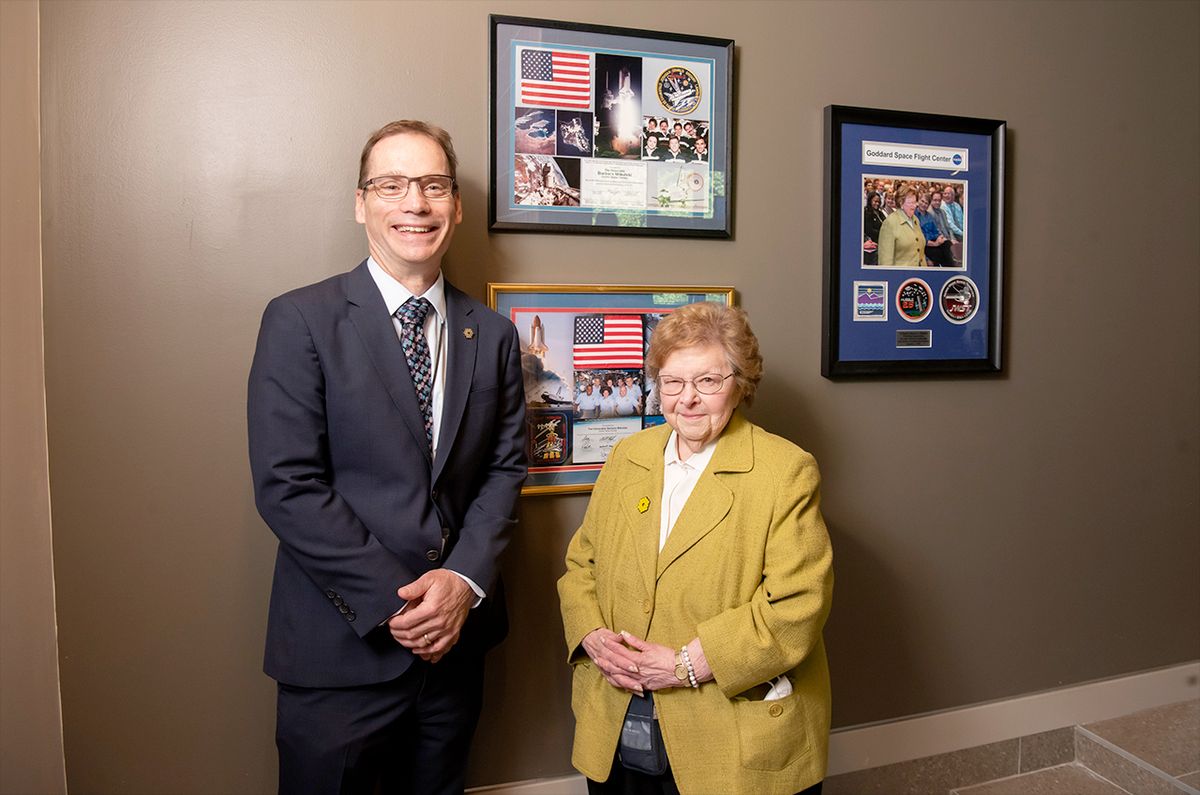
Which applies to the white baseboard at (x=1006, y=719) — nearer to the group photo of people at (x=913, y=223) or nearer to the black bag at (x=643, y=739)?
the black bag at (x=643, y=739)

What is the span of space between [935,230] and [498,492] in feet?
5.41

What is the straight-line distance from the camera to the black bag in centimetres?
185

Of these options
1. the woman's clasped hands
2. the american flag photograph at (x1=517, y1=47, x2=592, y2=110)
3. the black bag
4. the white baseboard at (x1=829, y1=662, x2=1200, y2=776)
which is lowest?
the white baseboard at (x1=829, y1=662, x2=1200, y2=776)

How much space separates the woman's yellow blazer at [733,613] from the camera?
5.82ft

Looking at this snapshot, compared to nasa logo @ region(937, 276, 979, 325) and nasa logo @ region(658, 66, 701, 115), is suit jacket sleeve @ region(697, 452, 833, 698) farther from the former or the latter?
nasa logo @ region(937, 276, 979, 325)

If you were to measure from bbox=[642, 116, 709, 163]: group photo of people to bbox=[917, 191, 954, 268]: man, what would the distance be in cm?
76

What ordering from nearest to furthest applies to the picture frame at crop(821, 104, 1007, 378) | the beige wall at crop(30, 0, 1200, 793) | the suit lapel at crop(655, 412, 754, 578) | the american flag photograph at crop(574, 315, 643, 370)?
the suit lapel at crop(655, 412, 754, 578) < the beige wall at crop(30, 0, 1200, 793) < the american flag photograph at crop(574, 315, 643, 370) < the picture frame at crop(821, 104, 1007, 378)

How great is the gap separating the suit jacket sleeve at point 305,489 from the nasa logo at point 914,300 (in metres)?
1.75

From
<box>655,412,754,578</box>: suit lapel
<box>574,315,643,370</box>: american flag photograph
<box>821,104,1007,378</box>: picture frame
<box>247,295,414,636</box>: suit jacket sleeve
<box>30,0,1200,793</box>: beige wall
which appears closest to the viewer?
<box>247,295,414,636</box>: suit jacket sleeve

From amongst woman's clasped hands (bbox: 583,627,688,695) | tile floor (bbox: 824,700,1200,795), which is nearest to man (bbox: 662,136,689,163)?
woman's clasped hands (bbox: 583,627,688,695)

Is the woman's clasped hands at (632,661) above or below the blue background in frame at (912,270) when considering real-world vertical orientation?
below

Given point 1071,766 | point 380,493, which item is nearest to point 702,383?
point 380,493

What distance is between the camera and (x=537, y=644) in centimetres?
244

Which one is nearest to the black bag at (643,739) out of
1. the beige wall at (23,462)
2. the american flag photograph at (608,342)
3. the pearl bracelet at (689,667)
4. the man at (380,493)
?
the pearl bracelet at (689,667)
